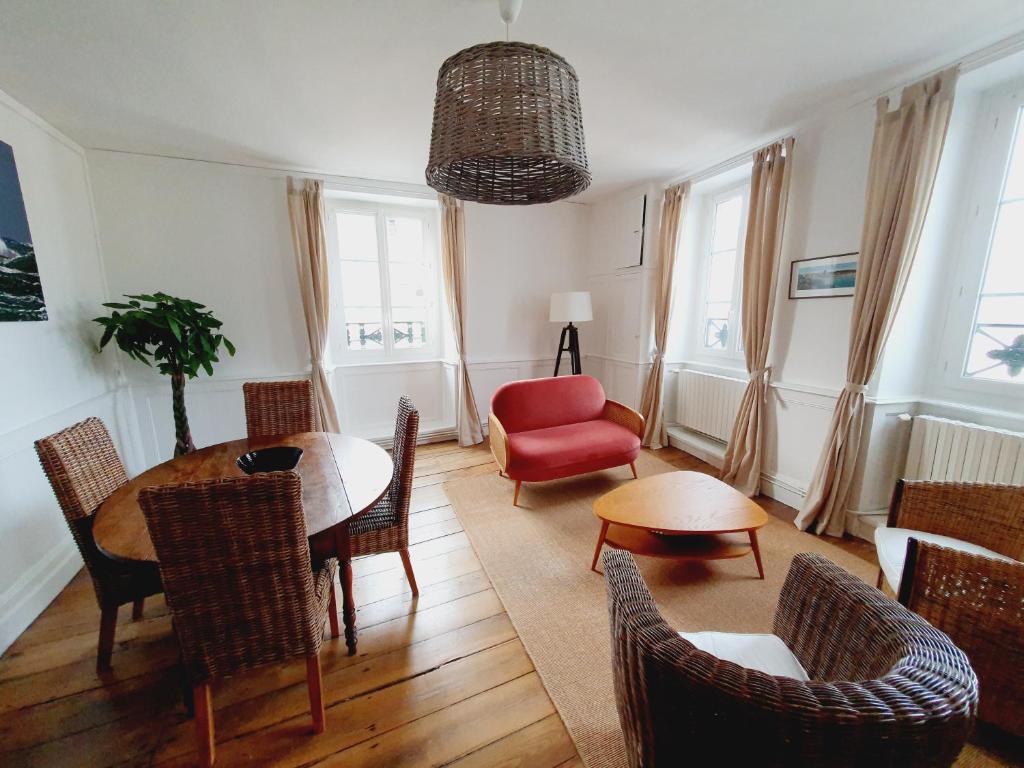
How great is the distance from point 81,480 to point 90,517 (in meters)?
0.14

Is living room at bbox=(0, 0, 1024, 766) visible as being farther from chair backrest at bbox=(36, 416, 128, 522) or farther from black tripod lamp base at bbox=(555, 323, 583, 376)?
black tripod lamp base at bbox=(555, 323, 583, 376)

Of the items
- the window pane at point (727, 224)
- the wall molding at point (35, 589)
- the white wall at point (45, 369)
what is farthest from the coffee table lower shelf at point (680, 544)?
the white wall at point (45, 369)

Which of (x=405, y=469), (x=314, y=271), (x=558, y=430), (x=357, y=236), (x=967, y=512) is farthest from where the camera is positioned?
(x=357, y=236)

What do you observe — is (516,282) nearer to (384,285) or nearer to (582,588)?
(384,285)

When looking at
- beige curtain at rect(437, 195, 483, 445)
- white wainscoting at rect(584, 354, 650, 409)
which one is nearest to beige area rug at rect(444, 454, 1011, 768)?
beige curtain at rect(437, 195, 483, 445)

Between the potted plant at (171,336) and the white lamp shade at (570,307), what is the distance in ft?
8.95

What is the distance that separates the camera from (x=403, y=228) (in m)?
3.82

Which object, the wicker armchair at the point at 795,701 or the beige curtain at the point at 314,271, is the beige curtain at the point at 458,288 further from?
the wicker armchair at the point at 795,701

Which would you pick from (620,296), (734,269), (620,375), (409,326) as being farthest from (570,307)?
(409,326)

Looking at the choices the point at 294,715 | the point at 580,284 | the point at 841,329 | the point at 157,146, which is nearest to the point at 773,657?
the point at 294,715

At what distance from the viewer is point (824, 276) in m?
2.43

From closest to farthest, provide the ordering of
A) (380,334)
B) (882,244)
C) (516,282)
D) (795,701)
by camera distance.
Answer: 1. (795,701)
2. (882,244)
3. (380,334)
4. (516,282)

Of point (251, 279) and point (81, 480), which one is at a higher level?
point (251, 279)

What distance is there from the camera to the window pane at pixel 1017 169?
187 centimetres
